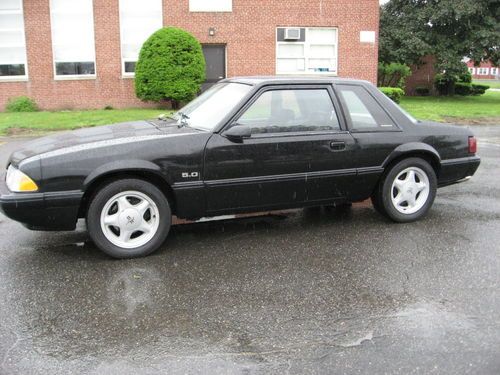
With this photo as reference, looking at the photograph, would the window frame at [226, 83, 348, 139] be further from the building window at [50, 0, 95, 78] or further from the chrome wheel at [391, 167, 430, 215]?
the building window at [50, 0, 95, 78]

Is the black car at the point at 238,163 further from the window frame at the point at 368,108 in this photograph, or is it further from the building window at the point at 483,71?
the building window at the point at 483,71

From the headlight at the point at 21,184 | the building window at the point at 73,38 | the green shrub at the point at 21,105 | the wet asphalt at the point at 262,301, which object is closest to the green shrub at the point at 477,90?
the building window at the point at 73,38

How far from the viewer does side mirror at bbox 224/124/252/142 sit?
16.1ft

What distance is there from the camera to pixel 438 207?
658 centimetres

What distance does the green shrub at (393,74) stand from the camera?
28.7m

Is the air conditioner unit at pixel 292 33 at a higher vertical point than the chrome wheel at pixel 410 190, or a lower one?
higher

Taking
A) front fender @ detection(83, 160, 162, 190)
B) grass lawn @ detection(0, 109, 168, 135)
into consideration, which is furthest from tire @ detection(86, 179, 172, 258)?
grass lawn @ detection(0, 109, 168, 135)

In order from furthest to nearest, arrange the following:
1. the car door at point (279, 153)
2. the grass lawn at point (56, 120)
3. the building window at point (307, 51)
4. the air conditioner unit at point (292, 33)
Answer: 1. the building window at point (307, 51)
2. the air conditioner unit at point (292, 33)
3. the grass lawn at point (56, 120)
4. the car door at point (279, 153)

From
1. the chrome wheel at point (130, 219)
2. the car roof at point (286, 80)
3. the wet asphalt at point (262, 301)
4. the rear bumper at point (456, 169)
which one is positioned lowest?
the wet asphalt at point (262, 301)

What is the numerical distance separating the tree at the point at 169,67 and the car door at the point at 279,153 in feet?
45.1

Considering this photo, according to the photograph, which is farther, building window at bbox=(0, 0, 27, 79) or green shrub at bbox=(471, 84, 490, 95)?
green shrub at bbox=(471, 84, 490, 95)

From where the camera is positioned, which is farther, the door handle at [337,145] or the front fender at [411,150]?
the front fender at [411,150]

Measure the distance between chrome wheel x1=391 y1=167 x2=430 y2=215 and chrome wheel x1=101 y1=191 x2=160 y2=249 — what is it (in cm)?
245

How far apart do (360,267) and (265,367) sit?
Result: 1767 mm
